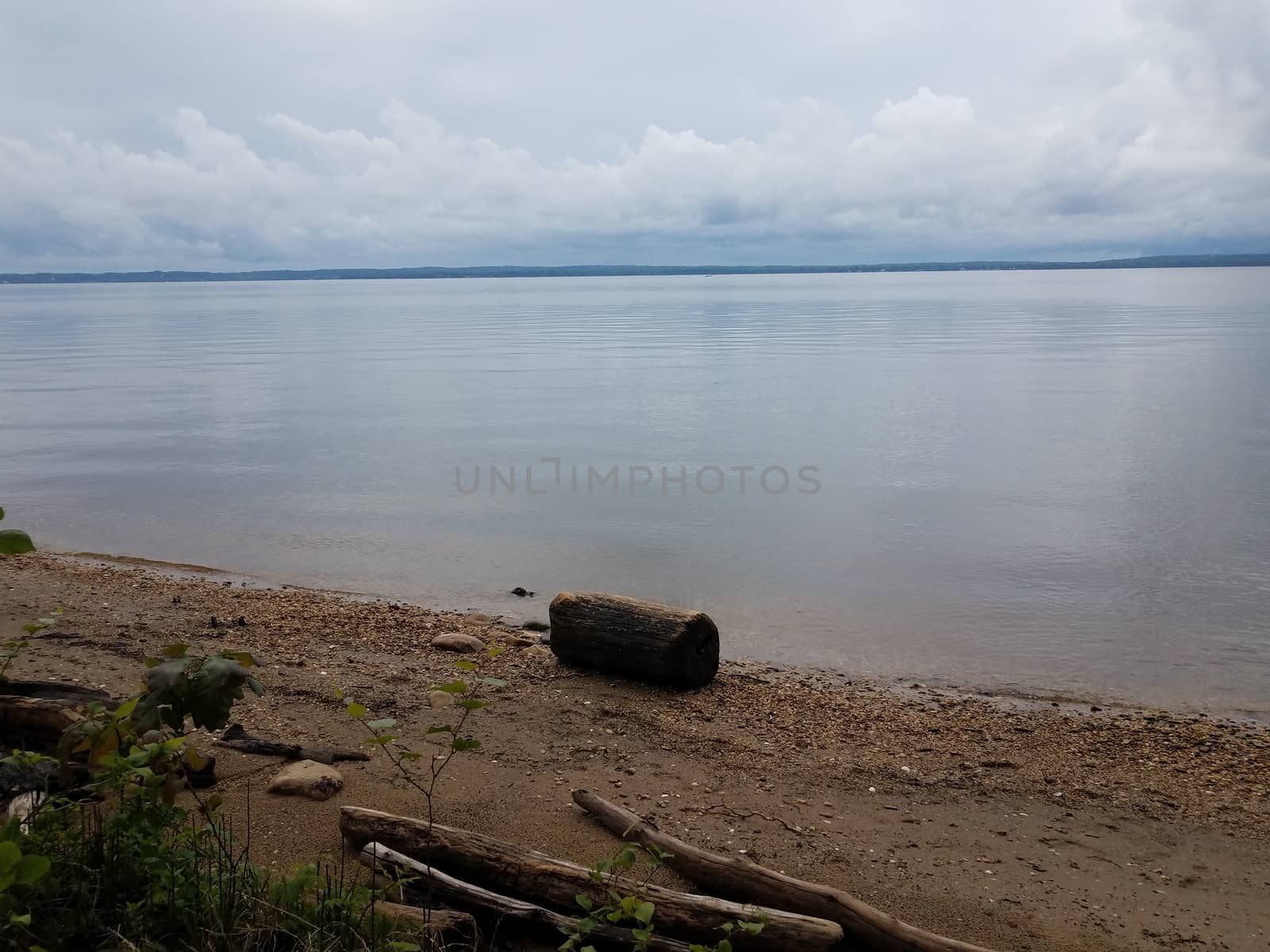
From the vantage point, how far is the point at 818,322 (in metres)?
67.6

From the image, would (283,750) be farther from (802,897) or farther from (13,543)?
(802,897)

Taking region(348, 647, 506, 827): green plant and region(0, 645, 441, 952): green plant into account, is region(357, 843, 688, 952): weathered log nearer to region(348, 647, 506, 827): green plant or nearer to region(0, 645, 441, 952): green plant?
region(348, 647, 506, 827): green plant

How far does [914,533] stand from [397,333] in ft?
169

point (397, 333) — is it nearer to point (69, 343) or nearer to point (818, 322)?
point (69, 343)

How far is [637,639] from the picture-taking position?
24.4ft

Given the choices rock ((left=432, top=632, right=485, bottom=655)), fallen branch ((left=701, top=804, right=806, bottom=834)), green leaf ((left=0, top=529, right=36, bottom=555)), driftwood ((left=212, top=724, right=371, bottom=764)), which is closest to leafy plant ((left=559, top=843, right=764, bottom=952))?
fallen branch ((left=701, top=804, right=806, bottom=834))

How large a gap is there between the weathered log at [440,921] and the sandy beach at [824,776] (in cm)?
96

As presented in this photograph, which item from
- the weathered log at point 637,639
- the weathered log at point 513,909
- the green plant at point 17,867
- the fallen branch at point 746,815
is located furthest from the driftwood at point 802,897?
the weathered log at point 637,639

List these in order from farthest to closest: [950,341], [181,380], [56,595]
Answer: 1. [950,341]
2. [181,380]
3. [56,595]

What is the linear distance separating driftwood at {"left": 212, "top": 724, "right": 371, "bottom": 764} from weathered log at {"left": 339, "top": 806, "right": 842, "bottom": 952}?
1.30 m

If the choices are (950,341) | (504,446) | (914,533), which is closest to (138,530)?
(504,446)

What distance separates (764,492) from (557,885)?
12.9 m

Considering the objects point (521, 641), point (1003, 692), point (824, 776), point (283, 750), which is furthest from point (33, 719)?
point (1003, 692)

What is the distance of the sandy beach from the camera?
15.4ft
